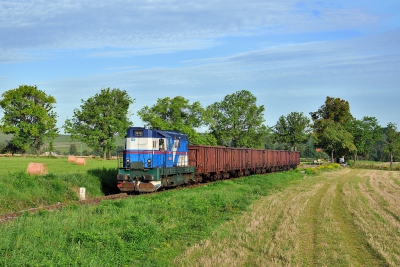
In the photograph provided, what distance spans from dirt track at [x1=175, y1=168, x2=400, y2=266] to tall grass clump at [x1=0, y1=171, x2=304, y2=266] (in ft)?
2.98

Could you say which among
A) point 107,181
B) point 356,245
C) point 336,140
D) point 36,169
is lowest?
point 356,245

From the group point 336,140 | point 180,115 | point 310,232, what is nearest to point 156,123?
point 180,115

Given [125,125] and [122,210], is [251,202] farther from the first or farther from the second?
[125,125]

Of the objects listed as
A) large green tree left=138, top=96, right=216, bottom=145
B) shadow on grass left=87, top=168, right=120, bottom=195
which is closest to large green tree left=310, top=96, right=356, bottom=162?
large green tree left=138, top=96, right=216, bottom=145

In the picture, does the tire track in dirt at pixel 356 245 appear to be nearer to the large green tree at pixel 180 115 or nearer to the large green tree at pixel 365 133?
the large green tree at pixel 180 115

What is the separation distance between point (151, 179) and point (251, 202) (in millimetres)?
6350

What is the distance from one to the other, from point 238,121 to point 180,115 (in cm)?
1455

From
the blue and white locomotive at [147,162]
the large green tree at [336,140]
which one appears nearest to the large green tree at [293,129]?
the large green tree at [336,140]

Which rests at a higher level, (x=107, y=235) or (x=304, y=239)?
(x=107, y=235)

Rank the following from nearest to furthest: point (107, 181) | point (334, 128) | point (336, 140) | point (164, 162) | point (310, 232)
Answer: point (310, 232), point (164, 162), point (107, 181), point (336, 140), point (334, 128)

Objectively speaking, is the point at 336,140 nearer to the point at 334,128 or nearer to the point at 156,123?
the point at 334,128

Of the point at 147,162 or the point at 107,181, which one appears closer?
the point at 147,162

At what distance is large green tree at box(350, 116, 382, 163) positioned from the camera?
97375mm

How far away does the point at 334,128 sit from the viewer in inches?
3602
